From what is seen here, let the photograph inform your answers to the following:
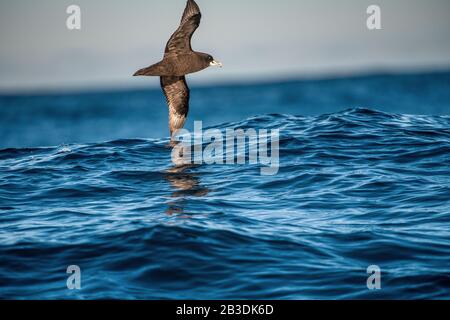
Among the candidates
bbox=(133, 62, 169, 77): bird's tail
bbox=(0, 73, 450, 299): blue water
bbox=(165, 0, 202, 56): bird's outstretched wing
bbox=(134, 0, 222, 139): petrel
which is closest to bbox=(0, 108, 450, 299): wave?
bbox=(0, 73, 450, 299): blue water

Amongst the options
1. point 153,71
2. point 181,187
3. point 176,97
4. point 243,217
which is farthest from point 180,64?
point 243,217

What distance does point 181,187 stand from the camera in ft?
46.0

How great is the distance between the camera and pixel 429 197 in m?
13.1

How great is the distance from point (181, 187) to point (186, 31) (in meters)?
3.69

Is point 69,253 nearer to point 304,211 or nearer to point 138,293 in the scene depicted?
point 138,293

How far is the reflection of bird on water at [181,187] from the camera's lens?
42.0 feet

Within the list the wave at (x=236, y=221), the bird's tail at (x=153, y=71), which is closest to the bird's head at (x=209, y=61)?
the bird's tail at (x=153, y=71)

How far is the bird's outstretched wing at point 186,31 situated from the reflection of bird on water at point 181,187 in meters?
2.57

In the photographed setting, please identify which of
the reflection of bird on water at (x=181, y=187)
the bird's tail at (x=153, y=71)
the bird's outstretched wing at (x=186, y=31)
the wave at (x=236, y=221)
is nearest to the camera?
the wave at (x=236, y=221)

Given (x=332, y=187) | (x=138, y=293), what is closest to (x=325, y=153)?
(x=332, y=187)

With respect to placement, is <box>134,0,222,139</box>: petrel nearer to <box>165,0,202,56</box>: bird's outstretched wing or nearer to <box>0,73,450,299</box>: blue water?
<box>165,0,202,56</box>: bird's outstretched wing

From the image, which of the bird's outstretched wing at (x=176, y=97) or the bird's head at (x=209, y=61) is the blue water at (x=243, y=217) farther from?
the bird's head at (x=209, y=61)

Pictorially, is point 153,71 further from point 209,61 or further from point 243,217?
point 243,217
